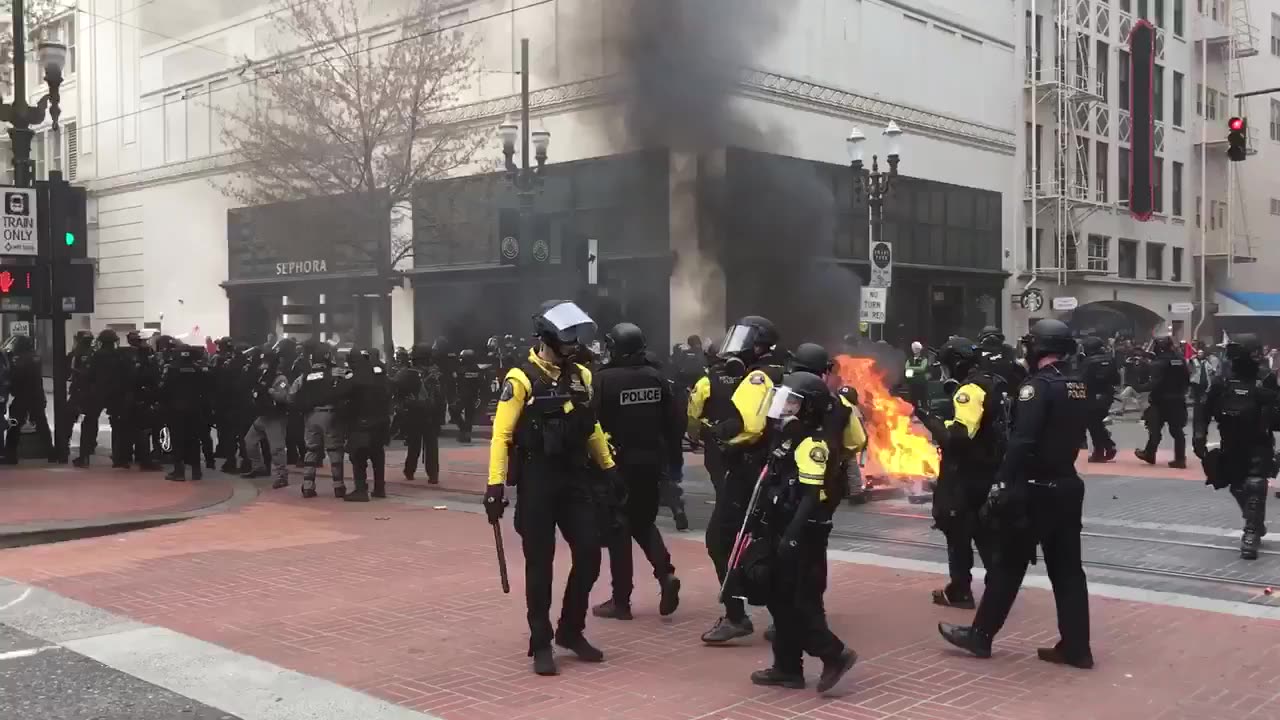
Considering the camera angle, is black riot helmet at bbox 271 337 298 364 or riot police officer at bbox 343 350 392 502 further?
black riot helmet at bbox 271 337 298 364

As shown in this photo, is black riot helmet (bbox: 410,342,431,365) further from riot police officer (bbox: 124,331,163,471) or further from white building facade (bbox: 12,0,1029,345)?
white building facade (bbox: 12,0,1029,345)

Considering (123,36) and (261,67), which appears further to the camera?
(123,36)

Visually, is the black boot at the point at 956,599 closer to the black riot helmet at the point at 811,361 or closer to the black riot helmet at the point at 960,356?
the black riot helmet at the point at 960,356

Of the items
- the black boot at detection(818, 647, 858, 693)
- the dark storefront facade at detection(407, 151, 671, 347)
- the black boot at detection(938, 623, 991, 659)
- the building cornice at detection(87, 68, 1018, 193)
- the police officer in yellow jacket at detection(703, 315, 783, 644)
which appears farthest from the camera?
the dark storefront facade at detection(407, 151, 671, 347)

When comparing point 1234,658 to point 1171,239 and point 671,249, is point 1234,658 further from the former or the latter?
point 1171,239

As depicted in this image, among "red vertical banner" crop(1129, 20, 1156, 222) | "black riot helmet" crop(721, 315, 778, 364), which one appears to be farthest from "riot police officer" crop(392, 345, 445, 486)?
"red vertical banner" crop(1129, 20, 1156, 222)

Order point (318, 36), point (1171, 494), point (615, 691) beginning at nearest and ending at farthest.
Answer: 1. point (615, 691)
2. point (1171, 494)
3. point (318, 36)

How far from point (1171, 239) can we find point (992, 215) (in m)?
11.5

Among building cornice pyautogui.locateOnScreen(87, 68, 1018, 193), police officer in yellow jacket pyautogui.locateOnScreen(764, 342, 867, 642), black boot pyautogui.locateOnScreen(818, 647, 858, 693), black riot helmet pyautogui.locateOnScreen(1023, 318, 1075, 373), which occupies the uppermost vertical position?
building cornice pyautogui.locateOnScreen(87, 68, 1018, 193)

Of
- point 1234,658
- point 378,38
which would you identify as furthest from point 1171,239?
point 1234,658

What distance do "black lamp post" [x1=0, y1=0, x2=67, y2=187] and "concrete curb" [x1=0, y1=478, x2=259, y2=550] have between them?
20.3 feet

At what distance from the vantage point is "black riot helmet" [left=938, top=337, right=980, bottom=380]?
614 centimetres

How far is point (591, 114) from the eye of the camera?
17.1 m

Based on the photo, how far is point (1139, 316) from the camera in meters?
36.7
